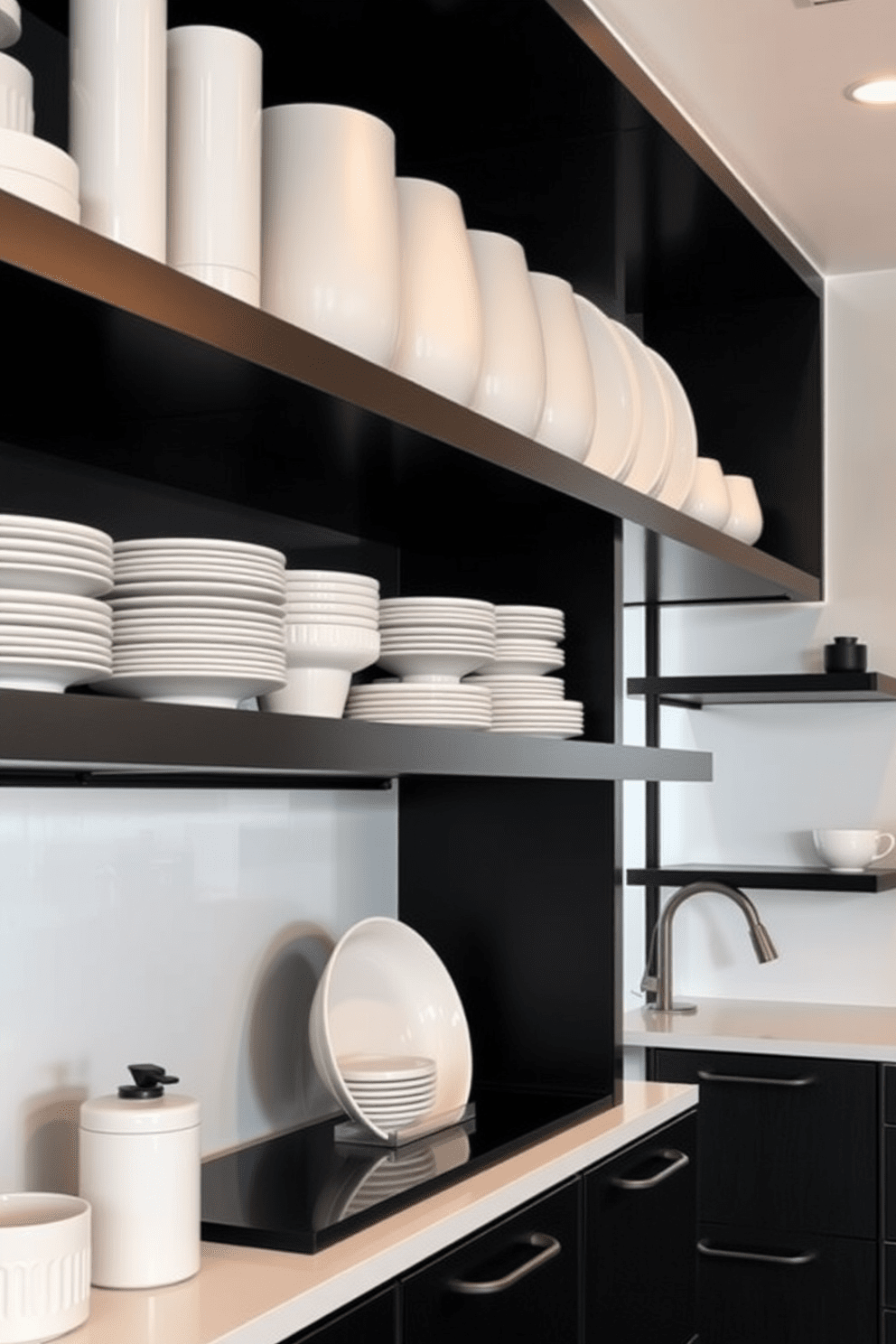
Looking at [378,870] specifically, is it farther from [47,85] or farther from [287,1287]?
[47,85]

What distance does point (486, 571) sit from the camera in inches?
98.3

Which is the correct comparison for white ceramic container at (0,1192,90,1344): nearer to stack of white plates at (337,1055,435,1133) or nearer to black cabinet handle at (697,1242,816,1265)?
stack of white plates at (337,1055,435,1133)

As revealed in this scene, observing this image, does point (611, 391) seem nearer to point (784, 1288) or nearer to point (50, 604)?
point (50, 604)

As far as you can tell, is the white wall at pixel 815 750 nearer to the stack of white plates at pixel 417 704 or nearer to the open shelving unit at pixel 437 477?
the open shelving unit at pixel 437 477

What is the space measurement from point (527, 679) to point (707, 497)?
0.86 metres

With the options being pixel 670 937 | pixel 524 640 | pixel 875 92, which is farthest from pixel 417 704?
pixel 670 937

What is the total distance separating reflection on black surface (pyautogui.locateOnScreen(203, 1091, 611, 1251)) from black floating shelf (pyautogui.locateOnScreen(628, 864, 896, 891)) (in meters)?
1.13

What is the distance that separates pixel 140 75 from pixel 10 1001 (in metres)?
0.87

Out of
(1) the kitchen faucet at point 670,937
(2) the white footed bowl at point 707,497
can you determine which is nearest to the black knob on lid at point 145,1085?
(2) the white footed bowl at point 707,497

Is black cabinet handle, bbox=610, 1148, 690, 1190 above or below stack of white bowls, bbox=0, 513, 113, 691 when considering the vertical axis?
below

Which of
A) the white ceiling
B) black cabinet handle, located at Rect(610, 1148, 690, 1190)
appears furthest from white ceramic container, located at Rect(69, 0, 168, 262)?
black cabinet handle, located at Rect(610, 1148, 690, 1190)

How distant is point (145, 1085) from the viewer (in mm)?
1587

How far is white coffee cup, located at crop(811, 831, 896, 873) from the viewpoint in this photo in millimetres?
3395

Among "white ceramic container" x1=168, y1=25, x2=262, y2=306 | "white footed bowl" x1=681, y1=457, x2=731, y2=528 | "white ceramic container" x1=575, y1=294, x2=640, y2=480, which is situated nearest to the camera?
"white ceramic container" x1=168, y1=25, x2=262, y2=306
